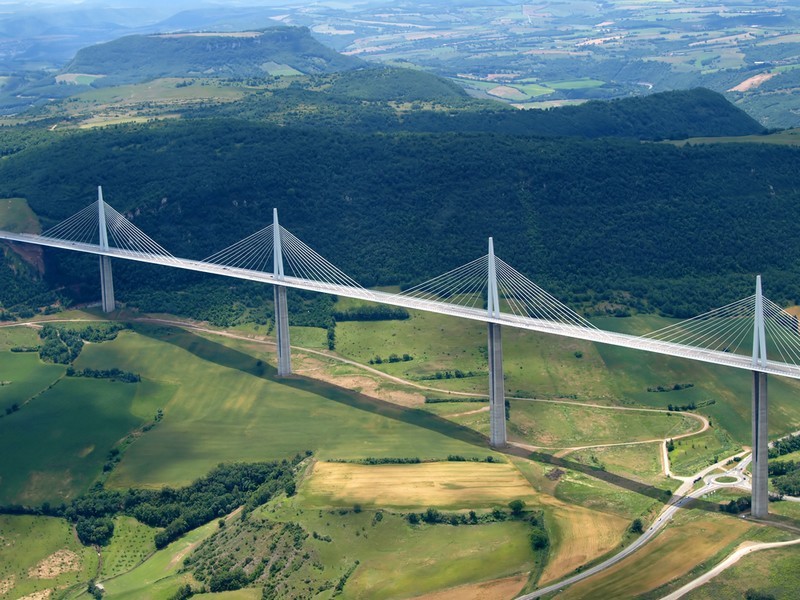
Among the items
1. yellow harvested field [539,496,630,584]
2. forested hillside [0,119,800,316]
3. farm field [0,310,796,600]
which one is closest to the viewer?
yellow harvested field [539,496,630,584]

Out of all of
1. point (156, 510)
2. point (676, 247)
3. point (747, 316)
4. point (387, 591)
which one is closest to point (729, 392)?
point (747, 316)

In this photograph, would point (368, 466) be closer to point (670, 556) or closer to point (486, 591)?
point (486, 591)

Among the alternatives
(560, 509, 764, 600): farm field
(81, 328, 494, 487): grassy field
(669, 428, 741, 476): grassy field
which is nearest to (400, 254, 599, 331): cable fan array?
(81, 328, 494, 487): grassy field

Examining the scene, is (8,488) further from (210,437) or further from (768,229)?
(768,229)

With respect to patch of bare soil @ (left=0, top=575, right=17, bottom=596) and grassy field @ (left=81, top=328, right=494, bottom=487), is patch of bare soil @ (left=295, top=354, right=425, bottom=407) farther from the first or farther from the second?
patch of bare soil @ (left=0, top=575, right=17, bottom=596)

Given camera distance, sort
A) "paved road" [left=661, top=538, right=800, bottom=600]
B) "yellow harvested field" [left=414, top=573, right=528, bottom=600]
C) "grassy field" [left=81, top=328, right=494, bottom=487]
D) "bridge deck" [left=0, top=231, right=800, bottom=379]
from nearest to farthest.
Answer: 1. "paved road" [left=661, top=538, right=800, bottom=600]
2. "yellow harvested field" [left=414, top=573, right=528, bottom=600]
3. "bridge deck" [left=0, top=231, right=800, bottom=379]
4. "grassy field" [left=81, top=328, right=494, bottom=487]

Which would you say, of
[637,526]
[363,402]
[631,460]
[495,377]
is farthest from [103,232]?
[637,526]

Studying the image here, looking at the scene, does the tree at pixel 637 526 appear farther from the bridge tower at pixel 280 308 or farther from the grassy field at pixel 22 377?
the grassy field at pixel 22 377
